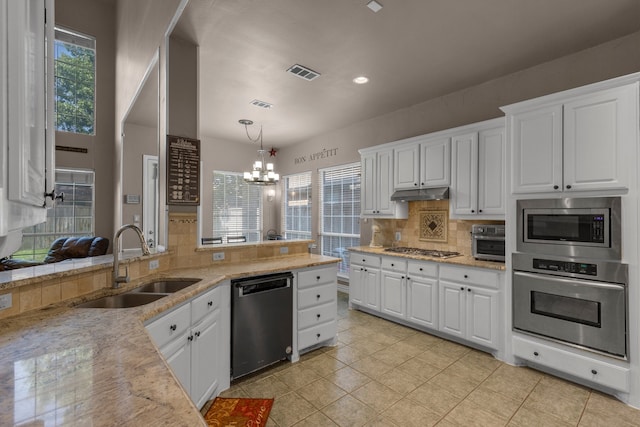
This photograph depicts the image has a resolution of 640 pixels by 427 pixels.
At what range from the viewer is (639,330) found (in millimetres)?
2277

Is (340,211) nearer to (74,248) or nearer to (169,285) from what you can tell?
(169,285)

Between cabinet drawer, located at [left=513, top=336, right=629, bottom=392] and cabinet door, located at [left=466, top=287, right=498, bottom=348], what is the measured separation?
22 cm

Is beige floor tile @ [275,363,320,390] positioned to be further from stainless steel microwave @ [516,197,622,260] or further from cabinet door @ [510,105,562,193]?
cabinet door @ [510,105,562,193]

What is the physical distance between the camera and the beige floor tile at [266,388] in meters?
2.41

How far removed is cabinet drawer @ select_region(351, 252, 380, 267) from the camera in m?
4.20

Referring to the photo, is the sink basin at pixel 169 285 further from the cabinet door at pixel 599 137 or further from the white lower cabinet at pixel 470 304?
the cabinet door at pixel 599 137

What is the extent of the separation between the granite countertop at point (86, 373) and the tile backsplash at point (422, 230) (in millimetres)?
3602

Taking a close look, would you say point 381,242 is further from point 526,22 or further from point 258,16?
point 258,16

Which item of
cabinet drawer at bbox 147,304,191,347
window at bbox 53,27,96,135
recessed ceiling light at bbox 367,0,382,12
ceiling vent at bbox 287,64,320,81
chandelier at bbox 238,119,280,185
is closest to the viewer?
cabinet drawer at bbox 147,304,191,347

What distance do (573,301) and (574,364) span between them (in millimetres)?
528

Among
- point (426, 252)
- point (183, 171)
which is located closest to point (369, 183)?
point (426, 252)

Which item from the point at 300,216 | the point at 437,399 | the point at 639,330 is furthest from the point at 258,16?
the point at 300,216

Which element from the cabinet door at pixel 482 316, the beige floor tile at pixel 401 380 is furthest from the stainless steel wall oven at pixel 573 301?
the beige floor tile at pixel 401 380

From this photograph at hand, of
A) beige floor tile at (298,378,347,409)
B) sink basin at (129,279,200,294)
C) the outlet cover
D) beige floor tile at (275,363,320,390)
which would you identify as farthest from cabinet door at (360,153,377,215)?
the outlet cover
